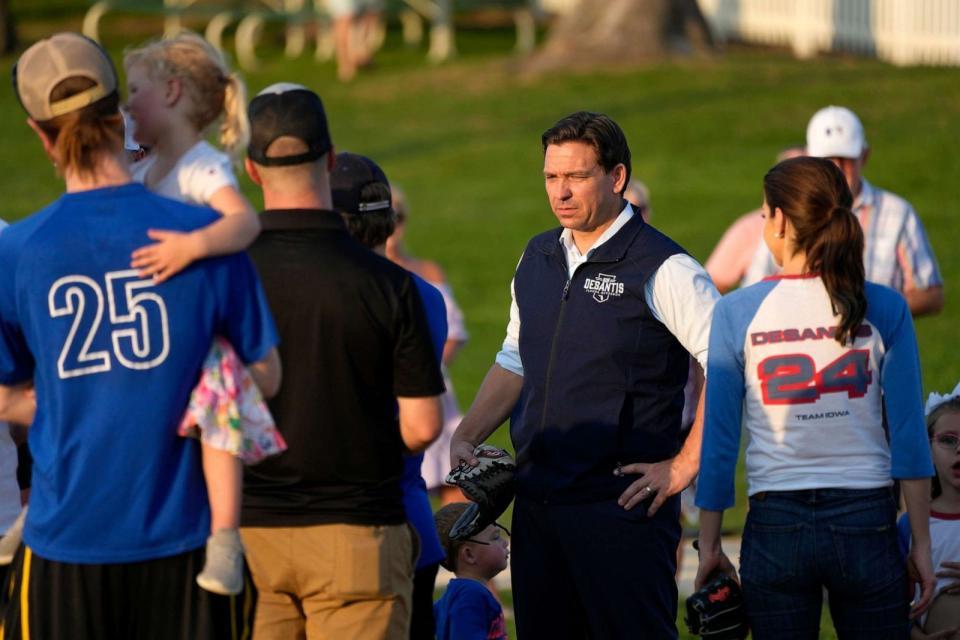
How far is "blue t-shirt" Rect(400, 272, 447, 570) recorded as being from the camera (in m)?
4.30

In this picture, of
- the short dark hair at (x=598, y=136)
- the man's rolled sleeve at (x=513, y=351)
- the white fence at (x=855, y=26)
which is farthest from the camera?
the white fence at (x=855, y=26)

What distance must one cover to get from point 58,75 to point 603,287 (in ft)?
6.20

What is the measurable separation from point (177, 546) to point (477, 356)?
9757 mm

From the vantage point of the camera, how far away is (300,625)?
420 cm

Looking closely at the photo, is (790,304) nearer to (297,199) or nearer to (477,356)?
(297,199)

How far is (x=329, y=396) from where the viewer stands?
4023 mm

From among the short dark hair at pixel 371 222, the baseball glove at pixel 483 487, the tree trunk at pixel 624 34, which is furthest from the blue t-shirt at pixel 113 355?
the tree trunk at pixel 624 34

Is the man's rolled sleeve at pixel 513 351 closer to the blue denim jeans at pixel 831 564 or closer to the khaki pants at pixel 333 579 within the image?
the blue denim jeans at pixel 831 564

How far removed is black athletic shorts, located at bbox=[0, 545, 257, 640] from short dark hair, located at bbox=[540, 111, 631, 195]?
1937 millimetres

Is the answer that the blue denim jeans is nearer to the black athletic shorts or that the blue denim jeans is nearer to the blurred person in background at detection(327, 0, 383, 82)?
the black athletic shorts

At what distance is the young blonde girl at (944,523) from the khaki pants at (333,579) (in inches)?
63.6

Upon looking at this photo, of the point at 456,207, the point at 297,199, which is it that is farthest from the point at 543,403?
the point at 456,207

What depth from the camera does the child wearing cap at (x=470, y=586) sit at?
4.96 m

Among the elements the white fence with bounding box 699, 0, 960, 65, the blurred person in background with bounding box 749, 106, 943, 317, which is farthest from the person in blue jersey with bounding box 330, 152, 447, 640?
the white fence with bounding box 699, 0, 960, 65
